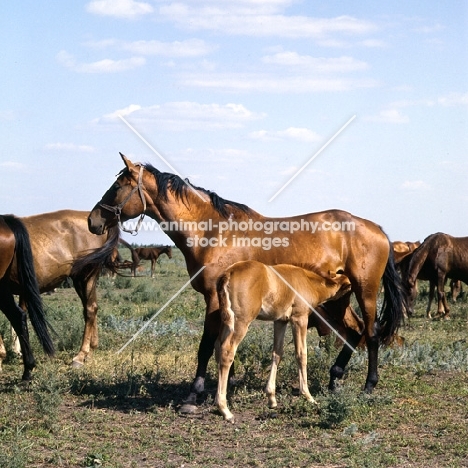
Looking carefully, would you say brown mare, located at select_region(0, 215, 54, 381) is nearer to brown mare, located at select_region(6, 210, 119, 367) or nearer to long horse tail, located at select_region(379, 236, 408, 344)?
brown mare, located at select_region(6, 210, 119, 367)

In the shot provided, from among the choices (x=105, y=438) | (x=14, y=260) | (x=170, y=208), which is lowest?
(x=105, y=438)

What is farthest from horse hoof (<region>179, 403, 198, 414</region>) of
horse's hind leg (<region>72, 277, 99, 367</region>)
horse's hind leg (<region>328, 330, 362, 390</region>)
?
horse's hind leg (<region>72, 277, 99, 367</region>)

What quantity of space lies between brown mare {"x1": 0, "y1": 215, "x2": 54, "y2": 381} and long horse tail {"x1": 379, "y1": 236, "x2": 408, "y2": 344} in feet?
13.1

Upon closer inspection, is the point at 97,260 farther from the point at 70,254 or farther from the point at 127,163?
the point at 127,163

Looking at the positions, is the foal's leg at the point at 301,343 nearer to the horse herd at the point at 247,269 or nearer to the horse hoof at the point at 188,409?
the horse herd at the point at 247,269

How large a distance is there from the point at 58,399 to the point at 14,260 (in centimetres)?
272

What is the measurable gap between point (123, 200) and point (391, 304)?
343 centimetres

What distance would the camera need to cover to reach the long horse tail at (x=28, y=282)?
376 inches

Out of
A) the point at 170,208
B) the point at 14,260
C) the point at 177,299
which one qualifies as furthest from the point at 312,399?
the point at 177,299

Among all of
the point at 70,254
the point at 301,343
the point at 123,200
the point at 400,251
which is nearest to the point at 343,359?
the point at 301,343

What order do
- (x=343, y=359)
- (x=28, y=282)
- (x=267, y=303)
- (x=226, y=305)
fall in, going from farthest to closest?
(x=28, y=282)
(x=343, y=359)
(x=267, y=303)
(x=226, y=305)

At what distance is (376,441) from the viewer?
7.07 meters

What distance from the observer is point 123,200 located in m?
8.55

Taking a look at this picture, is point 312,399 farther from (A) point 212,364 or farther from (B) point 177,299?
(B) point 177,299
